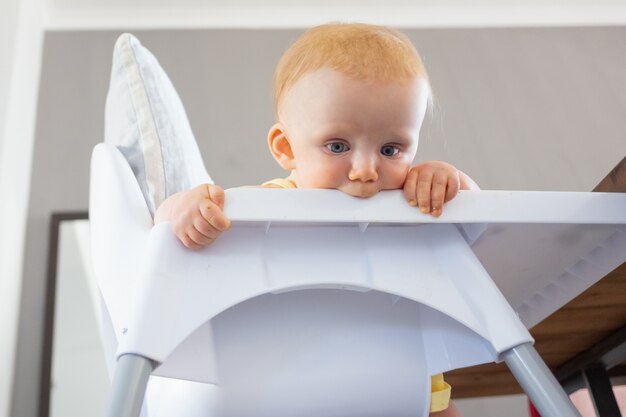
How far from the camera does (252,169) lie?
1988mm

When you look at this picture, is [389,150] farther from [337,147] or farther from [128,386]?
[128,386]

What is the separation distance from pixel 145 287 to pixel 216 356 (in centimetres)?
11

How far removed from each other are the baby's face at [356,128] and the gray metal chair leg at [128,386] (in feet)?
0.87

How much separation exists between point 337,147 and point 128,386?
0.32 meters

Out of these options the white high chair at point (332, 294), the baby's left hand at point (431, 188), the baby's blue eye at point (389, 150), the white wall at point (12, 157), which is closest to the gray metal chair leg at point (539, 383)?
the white high chair at point (332, 294)

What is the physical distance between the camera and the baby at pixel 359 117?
68 centimetres

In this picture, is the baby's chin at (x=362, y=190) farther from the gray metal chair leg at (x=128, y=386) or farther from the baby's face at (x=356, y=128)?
the gray metal chair leg at (x=128, y=386)

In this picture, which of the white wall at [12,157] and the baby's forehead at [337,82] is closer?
the baby's forehead at [337,82]

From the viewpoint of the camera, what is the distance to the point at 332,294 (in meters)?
0.65

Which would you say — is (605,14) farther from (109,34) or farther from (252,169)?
(109,34)

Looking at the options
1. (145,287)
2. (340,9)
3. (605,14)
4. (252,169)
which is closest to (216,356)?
(145,287)

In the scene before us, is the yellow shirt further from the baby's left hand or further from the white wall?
the white wall

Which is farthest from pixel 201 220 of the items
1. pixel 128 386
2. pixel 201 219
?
pixel 128 386

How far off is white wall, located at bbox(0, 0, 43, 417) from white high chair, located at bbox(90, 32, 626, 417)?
99 cm
